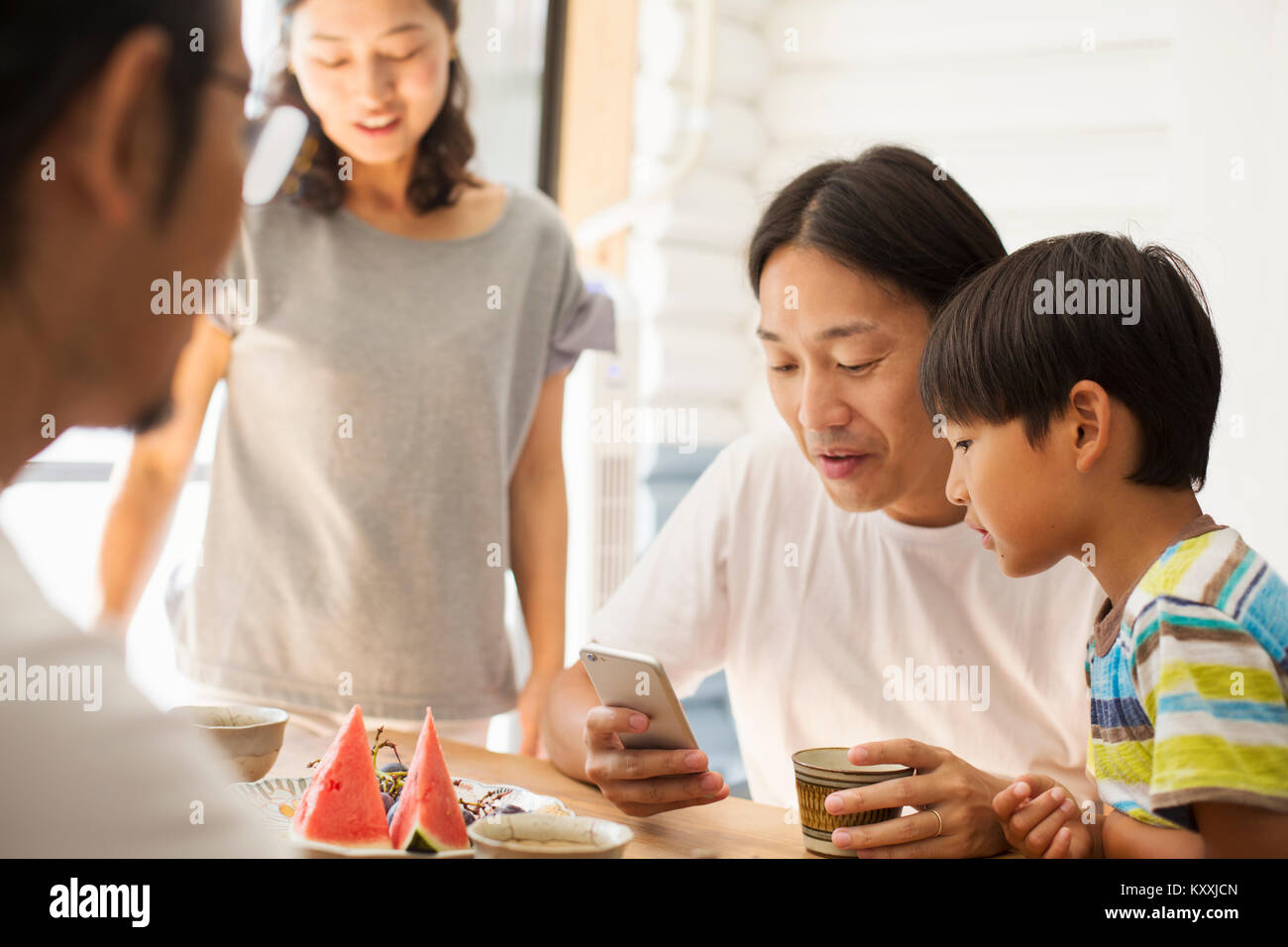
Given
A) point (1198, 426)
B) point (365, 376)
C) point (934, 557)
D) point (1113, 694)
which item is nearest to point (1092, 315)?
point (1198, 426)

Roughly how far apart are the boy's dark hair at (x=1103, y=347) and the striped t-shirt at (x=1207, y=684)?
185mm

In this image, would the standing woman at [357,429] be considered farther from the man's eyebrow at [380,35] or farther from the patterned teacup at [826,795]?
the patterned teacup at [826,795]

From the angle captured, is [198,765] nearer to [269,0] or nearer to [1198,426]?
[1198,426]

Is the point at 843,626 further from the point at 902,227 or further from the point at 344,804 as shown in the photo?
the point at 344,804

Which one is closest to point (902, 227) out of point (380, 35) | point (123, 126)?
point (380, 35)

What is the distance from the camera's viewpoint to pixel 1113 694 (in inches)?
49.3

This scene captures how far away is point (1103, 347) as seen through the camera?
1332mm

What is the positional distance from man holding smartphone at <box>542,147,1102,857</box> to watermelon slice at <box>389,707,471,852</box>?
293mm

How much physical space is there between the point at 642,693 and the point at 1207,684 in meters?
0.60

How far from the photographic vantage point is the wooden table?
1.30m

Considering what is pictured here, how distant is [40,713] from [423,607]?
5.03 feet

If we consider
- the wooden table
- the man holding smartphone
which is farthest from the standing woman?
the man holding smartphone

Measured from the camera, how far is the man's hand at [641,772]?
136 centimetres

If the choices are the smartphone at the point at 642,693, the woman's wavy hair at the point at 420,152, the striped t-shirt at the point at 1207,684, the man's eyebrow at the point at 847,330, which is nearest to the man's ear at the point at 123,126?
the smartphone at the point at 642,693
